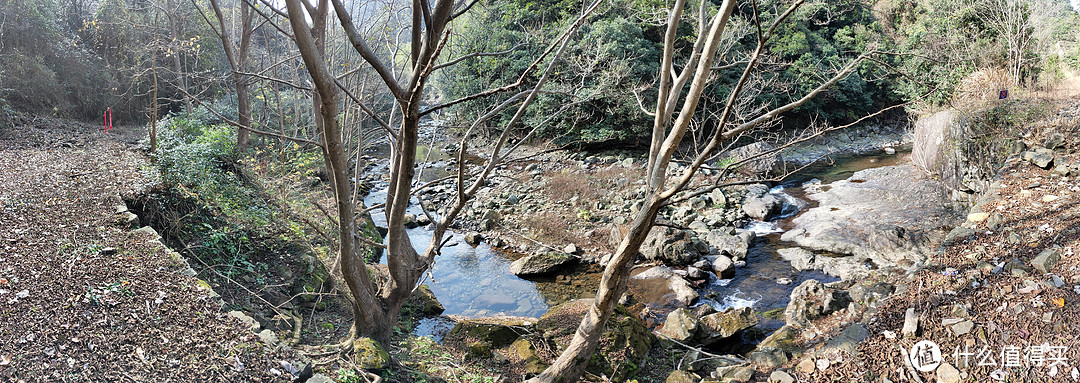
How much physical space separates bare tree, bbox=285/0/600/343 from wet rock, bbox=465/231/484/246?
553cm

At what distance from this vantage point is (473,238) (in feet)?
32.7

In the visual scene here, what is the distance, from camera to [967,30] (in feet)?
41.8

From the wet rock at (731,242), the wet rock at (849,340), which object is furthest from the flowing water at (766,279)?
the wet rock at (849,340)

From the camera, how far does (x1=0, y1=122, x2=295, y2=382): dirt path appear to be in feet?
9.22

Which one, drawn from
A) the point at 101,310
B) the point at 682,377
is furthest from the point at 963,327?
the point at 101,310

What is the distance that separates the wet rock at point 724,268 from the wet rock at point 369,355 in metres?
5.47

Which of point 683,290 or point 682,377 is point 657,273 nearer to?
point 683,290

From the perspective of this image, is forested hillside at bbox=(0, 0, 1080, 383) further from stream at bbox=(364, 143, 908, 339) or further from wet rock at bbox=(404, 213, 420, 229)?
wet rock at bbox=(404, 213, 420, 229)

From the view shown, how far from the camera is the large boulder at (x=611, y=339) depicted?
4633 millimetres

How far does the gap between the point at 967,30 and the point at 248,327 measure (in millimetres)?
16175

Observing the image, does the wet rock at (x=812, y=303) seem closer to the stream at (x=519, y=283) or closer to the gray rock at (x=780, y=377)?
the stream at (x=519, y=283)

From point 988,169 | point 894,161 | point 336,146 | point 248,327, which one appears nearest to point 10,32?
point 248,327

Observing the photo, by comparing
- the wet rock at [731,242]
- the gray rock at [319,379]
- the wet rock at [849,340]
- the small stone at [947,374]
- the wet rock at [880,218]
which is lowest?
the wet rock at [880,218]

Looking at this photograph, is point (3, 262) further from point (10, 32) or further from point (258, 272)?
point (10, 32)
